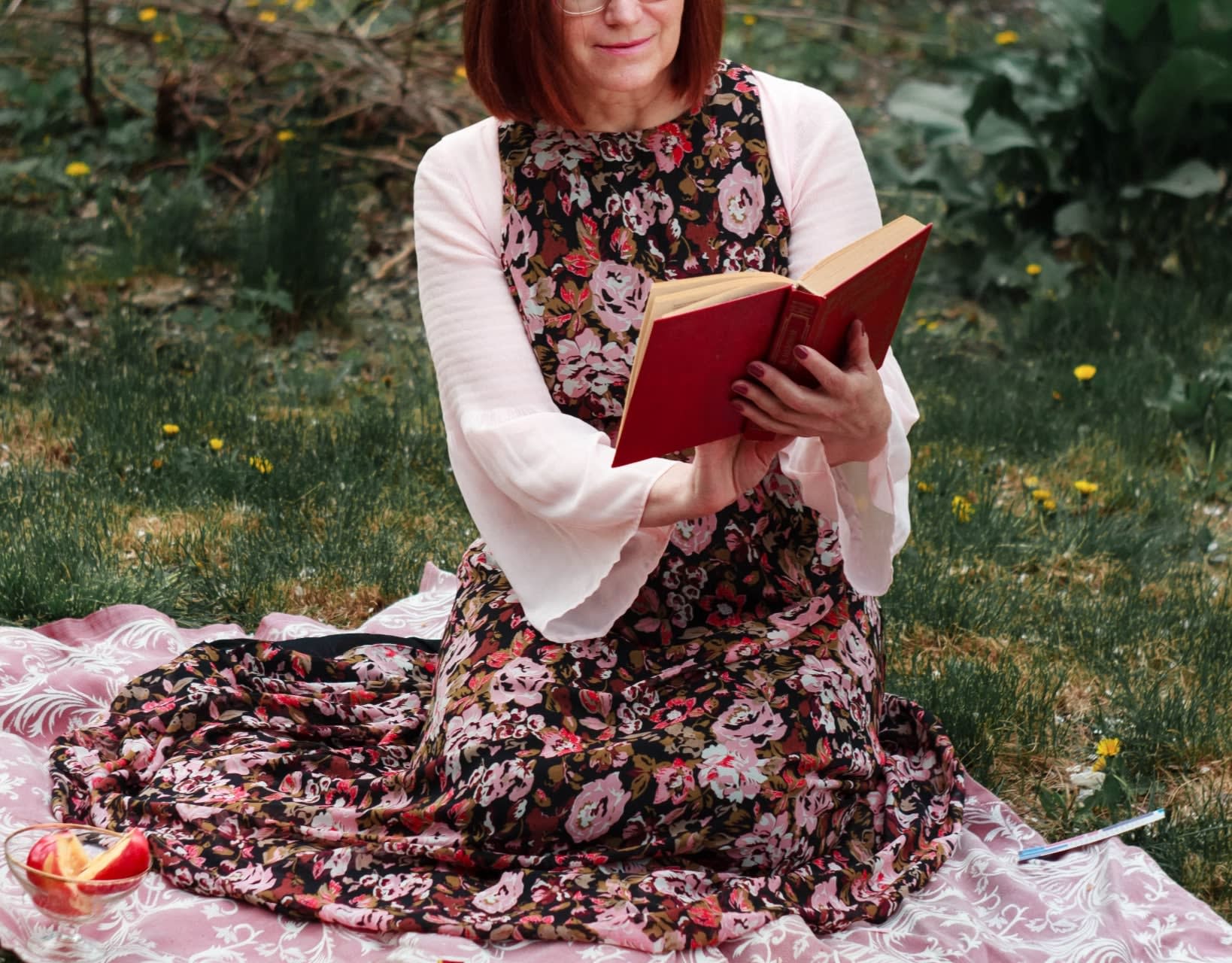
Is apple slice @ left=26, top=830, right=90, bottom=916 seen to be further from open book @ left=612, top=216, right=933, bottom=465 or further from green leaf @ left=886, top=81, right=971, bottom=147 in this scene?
green leaf @ left=886, top=81, right=971, bottom=147

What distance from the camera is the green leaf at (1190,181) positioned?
5.10 m

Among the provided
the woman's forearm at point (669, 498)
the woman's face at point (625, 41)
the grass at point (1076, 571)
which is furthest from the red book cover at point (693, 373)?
the grass at point (1076, 571)

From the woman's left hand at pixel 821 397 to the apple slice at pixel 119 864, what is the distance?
1.04 meters

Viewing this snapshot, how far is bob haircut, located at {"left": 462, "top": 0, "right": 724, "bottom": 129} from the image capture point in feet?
8.18

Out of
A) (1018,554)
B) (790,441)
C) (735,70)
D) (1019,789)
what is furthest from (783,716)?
(1018,554)

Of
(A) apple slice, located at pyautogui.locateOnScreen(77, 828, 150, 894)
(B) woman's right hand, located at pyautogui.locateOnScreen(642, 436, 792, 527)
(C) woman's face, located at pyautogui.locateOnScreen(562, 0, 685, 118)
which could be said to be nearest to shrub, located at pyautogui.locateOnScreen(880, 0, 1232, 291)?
(C) woman's face, located at pyautogui.locateOnScreen(562, 0, 685, 118)

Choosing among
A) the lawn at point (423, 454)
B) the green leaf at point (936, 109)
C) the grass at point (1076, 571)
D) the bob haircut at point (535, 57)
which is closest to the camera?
the bob haircut at point (535, 57)

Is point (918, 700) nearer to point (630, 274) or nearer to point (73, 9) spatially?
point (630, 274)

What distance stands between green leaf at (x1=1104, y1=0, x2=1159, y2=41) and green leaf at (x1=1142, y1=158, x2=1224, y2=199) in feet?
1.57

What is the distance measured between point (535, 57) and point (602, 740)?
1089 millimetres

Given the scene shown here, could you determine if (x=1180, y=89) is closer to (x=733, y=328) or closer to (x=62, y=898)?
(x=733, y=328)

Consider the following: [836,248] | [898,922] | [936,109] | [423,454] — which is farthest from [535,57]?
[936,109]

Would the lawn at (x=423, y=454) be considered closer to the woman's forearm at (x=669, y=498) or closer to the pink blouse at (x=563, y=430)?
the pink blouse at (x=563, y=430)

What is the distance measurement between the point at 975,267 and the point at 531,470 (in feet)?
11.9
